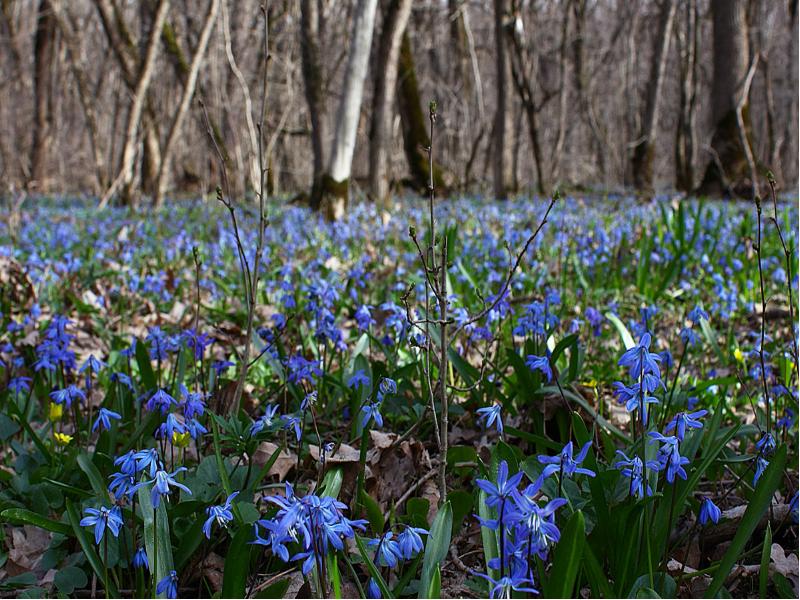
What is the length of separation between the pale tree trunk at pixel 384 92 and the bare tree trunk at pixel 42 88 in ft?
31.9

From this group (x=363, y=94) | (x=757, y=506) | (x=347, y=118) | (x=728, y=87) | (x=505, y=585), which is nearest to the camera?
(x=505, y=585)

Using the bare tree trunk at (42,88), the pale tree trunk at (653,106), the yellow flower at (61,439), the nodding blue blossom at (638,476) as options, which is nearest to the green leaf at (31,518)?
the yellow flower at (61,439)

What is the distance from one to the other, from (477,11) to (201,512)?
28.2 m

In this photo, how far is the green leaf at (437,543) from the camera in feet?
4.29

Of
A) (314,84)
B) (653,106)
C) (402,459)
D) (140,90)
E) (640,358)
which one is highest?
(653,106)

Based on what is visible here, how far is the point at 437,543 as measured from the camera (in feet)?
4.44

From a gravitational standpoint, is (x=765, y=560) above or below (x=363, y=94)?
below

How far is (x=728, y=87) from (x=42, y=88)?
541 inches

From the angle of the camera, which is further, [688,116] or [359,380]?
[688,116]

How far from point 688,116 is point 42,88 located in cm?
1336

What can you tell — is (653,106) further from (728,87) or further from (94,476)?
(94,476)

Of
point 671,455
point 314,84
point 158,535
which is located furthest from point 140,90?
point 671,455

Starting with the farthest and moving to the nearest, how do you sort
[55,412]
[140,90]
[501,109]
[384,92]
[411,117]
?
[411,117] → [501,109] → [140,90] → [384,92] → [55,412]

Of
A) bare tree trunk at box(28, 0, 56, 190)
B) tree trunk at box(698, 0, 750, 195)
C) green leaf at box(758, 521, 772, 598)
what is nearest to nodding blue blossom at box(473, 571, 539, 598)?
green leaf at box(758, 521, 772, 598)
